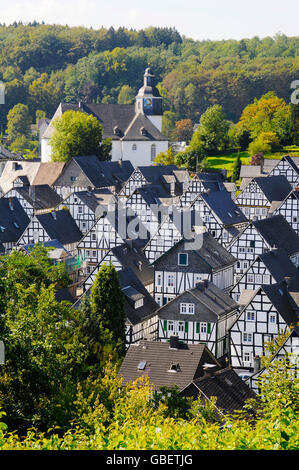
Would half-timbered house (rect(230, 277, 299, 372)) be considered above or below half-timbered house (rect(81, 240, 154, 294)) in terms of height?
below

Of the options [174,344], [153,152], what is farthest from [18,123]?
[174,344]

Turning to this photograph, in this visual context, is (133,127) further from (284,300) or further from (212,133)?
(284,300)

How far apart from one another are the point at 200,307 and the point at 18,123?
361 ft

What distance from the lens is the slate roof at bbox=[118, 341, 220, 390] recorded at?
117 feet

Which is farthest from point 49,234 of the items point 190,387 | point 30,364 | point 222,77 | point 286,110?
point 222,77

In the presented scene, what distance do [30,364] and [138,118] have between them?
82.7m

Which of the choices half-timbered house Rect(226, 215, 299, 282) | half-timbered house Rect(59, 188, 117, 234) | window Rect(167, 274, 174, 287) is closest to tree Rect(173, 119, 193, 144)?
half-timbered house Rect(59, 188, 117, 234)

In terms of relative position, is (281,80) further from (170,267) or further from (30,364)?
(30,364)

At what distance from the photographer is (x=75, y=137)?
9356 cm

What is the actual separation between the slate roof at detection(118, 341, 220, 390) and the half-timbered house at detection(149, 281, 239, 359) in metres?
7.03

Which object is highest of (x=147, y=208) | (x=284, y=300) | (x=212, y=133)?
(x=212, y=133)

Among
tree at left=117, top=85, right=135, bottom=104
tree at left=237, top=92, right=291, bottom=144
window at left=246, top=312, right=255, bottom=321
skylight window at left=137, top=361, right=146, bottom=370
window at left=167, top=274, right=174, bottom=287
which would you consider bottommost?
skylight window at left=137, top=361, right=146, bottom=370

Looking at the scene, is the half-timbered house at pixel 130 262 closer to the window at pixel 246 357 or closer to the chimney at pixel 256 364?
the window at pixel 246 357

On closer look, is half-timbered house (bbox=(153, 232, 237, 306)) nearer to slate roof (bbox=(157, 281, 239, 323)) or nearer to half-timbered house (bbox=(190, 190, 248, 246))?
slate roof (bbox=(157, 281, 239, 323))
